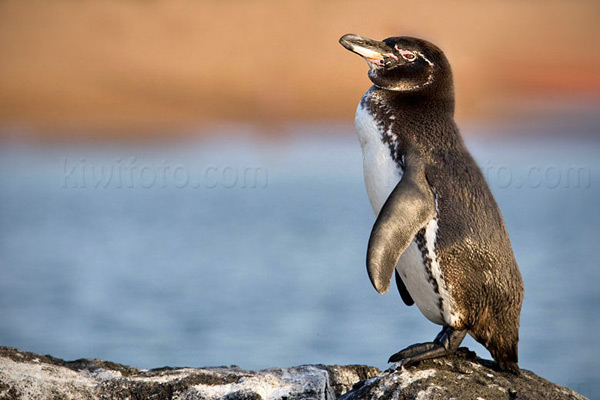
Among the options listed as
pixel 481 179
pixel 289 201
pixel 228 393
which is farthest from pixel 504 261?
pixel 289 201

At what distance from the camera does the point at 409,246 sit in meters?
3.03

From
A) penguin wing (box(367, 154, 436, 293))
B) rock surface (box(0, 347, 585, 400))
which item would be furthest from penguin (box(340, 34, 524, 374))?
rock surface (box(0, 347, 585, 400))

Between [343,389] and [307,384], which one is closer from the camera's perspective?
[307,384]

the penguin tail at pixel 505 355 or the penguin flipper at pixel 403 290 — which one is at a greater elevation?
the penguin flipper at pixel 403 290

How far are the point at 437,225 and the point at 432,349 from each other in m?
0.47

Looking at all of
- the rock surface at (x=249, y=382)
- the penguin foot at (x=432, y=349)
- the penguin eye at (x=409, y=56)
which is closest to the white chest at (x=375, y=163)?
the penguin eye at (x=409, y=56)

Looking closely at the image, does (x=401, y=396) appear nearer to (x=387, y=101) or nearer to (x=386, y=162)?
(x=386, y=162)

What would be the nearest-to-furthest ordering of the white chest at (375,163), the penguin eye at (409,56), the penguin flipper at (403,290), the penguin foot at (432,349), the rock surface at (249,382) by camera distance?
the rock surface at (249,382), the penguin foot at (432,349), the white chest at (375,163), the penguin eye at (409,56), the penguin flipper at (403,290)

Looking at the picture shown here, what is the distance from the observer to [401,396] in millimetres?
2625

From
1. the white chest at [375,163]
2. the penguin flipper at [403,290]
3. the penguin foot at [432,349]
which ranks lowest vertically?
the penguin foot at [432,349]

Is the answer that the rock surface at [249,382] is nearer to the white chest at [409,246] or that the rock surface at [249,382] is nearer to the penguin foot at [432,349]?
the penguin foot at [432,349]

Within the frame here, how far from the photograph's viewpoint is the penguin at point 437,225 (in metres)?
2.89

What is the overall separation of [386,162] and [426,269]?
18.1 inches

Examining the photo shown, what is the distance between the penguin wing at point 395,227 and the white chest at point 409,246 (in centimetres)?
9
